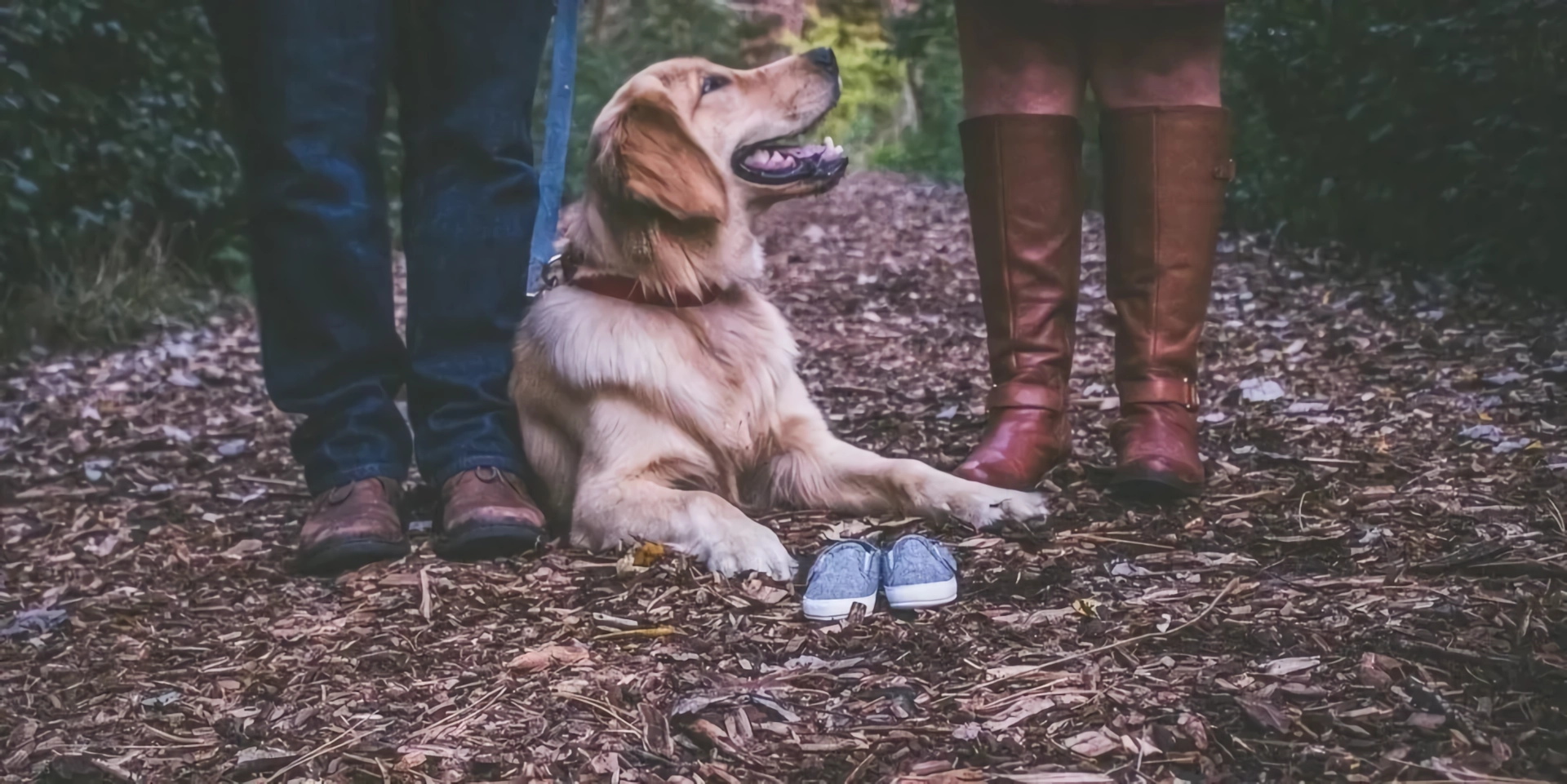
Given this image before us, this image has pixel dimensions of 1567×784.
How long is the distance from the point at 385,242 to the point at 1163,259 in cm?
149

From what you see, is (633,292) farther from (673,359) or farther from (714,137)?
(714,137)

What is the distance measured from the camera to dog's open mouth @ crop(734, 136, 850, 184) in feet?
9.23

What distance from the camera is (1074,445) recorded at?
305cm

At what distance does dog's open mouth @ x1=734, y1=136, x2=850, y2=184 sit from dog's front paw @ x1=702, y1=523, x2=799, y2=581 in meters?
0.86

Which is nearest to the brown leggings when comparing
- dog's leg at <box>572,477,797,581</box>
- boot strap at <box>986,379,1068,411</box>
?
boot strap at <box>986,379,1068,411</box>

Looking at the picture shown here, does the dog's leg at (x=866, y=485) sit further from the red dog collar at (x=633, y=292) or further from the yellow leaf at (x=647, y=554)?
the yellow leaf at (x=647, y=554)

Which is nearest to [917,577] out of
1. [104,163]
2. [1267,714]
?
[1267,714]

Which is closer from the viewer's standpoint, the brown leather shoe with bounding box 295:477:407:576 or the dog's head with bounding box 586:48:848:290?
the brown leather shoe with bounding box 295:477:407:576

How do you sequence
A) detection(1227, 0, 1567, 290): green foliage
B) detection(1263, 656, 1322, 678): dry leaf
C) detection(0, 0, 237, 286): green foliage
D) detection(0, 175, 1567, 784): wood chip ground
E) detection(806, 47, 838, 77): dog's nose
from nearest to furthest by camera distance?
detection(0, 175, 1567, 784): wood chip ground → detection(1263, 656, 1322, 678): dry leaf → detection(806, 47, 838, 77): dog's nose → detection(1227, 0, 1567, 290): green foliage → detection(0, 0, 237, 286): green foliage

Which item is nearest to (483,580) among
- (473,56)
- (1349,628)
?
(473,56)

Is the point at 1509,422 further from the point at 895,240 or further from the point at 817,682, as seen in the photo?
the point at 895,240

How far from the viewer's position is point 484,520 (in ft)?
7.94

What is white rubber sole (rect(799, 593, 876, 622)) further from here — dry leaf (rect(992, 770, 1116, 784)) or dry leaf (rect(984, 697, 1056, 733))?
dry leaf (rect(992, 770, 1116, 784))

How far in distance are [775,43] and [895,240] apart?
4922mm
